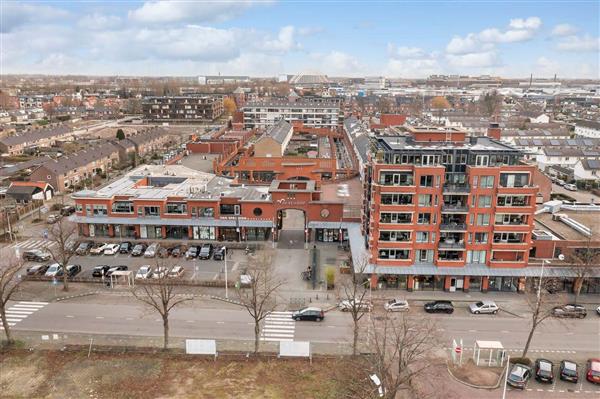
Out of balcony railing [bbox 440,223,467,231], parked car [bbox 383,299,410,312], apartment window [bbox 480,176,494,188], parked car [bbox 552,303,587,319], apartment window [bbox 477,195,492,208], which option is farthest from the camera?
balcony railing [bbox 440,223,467,231]

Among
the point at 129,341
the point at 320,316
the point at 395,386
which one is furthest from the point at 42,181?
the point at 395,386

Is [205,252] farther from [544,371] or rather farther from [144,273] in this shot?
[544,371]

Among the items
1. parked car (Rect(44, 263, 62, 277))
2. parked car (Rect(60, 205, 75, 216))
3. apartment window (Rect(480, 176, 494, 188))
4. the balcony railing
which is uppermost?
apartment window (Rect(480, 176, 494, 188))

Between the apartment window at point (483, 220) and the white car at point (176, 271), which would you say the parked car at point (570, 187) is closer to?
the apartment window at point (483, 220)

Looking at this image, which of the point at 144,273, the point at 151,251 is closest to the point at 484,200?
the point at 144,273

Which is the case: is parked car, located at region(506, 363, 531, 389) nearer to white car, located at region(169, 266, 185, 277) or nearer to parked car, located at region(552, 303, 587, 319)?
parked car, located at region(552, 303, 587, 319)

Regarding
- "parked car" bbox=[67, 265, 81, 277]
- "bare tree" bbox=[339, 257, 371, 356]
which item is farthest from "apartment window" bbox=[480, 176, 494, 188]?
"parked car" bbox=[67, 265, 81, 277]

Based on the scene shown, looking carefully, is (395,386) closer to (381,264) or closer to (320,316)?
(320,316)
